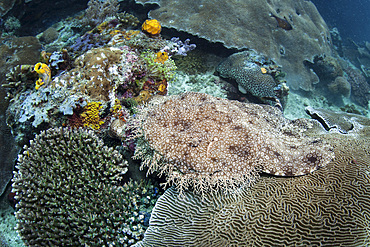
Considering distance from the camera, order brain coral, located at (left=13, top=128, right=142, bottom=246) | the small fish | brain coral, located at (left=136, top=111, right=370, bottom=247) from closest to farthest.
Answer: brain coral, located at (left=136, top=111, right=370, bottom=247)
brain coral, located at (left=13, top=128, right=142, bottom=246)
the small fish

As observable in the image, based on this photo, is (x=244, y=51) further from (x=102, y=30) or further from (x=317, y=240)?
(x=317, y=240)

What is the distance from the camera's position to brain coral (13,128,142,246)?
8.80ft

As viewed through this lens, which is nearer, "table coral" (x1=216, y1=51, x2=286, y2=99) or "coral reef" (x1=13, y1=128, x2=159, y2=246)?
"coral reef" (x1=13, y1=128, x2=159, y2=246)

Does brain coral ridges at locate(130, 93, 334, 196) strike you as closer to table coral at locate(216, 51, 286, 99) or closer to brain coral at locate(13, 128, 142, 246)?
brain coral at locate(13, 128, 142, 246)

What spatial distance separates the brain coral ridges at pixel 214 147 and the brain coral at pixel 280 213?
18cm

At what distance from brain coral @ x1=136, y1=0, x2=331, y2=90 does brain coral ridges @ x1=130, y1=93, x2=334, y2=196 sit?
5320mm

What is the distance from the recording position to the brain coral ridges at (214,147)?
2.51m

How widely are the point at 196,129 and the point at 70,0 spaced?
1081cm

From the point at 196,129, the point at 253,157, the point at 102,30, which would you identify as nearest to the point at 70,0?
the point at 102,30

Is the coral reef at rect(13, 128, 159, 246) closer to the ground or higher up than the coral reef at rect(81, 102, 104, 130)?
closer to the ground

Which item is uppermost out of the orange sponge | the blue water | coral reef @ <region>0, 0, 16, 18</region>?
the orange sponge

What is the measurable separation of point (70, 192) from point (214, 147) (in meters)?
2.47

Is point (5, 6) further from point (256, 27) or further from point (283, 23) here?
point (283, 23)

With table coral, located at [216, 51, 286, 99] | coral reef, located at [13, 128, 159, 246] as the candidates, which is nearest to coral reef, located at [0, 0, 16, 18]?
coral reef, located at [13, 128, 159, 246]
